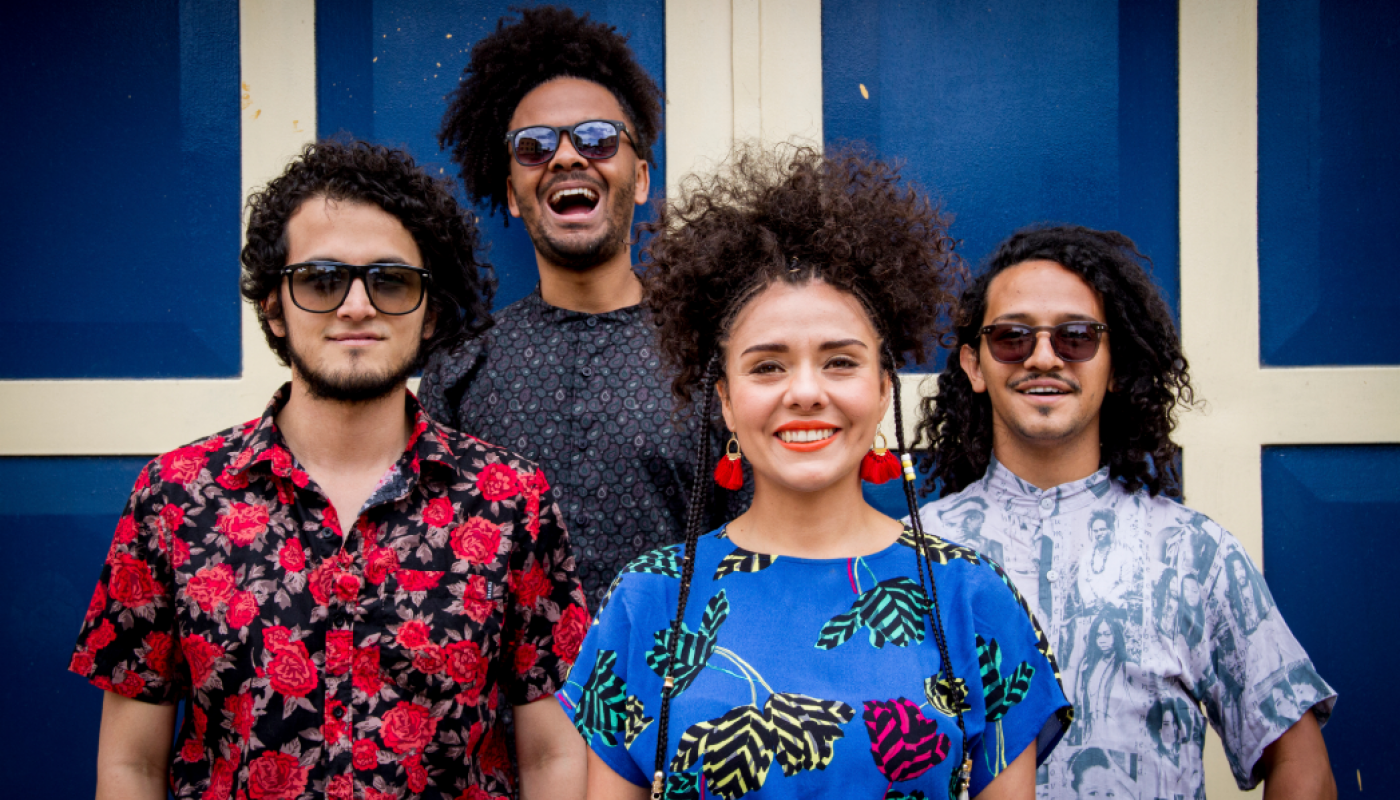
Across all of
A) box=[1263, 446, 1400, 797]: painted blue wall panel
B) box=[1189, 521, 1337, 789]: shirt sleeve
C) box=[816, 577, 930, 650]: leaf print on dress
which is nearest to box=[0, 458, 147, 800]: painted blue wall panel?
box=[816, 577, 930, 650]: leaf print on dress

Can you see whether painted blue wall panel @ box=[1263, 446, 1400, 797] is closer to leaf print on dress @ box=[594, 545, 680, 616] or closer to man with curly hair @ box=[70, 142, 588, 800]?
leaf print on dress @ box=[594, 545, 680, 616]

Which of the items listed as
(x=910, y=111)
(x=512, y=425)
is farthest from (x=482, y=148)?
(x=910, y=111)

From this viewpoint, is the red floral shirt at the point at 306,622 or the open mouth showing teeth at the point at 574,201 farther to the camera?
the open mouth showing teeth at the point at 574,201

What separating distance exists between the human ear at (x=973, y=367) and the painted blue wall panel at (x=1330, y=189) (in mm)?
1159

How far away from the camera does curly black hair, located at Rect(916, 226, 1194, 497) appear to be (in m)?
2.27

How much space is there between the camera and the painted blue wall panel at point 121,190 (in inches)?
116

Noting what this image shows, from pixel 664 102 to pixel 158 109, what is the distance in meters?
1.68

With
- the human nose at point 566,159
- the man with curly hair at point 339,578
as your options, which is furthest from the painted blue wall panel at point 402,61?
the man with curly hair at point 339,578

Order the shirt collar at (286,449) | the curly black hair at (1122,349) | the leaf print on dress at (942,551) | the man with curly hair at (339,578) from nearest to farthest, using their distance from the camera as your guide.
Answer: the leaf print on dress at (942,551) < the man with curly hair at (339,578) < the shirt collar at (286,449) < the curly black hair at (1122,349)

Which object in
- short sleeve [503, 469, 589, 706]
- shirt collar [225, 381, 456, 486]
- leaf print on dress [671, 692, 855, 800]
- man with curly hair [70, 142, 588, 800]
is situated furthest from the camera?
short sleeve [503, 469, 589, 706]

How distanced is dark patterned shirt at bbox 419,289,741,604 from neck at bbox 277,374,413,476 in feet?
1.59

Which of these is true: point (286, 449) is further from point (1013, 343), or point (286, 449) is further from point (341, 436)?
point (1013, 343)

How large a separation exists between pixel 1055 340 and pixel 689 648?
48.7 inches

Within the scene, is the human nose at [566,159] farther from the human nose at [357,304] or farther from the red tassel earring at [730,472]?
the red tassel earring at [730,472]
